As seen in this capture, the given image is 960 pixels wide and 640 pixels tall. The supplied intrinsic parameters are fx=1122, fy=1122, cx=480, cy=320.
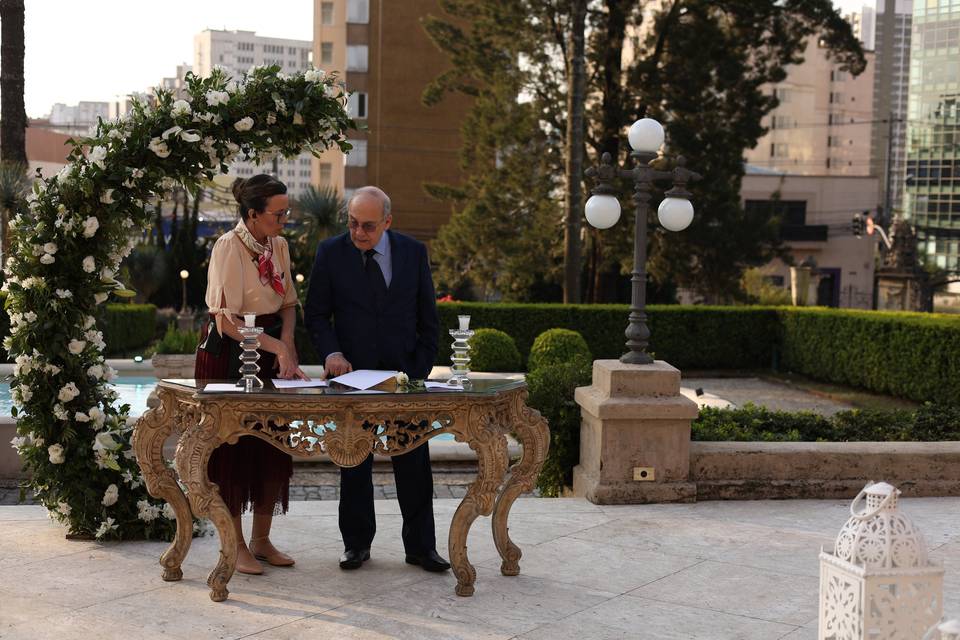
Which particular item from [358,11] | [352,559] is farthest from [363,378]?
[358,11]

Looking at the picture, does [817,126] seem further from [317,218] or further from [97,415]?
[97,415]

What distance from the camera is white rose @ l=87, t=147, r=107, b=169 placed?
5.77 metres

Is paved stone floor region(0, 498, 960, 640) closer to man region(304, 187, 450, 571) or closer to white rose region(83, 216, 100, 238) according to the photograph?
man region(304, 187, 450, 571)

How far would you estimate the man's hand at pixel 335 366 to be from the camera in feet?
17.1

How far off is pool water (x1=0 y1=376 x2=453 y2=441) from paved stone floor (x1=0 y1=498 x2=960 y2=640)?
597 cm

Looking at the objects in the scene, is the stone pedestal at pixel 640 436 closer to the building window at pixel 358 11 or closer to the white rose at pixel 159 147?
the white rose at pixel 159 147

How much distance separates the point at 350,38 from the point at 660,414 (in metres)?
42.1

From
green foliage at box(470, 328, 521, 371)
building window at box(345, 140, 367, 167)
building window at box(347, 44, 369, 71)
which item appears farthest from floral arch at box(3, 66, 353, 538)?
building window at box(347, 44, 369, 71)

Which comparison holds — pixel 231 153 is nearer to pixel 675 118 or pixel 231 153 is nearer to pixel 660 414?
pixel 660 414

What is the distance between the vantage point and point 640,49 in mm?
26000

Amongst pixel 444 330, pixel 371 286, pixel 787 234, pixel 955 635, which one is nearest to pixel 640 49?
pixel 444 330

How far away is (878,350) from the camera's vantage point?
1778cm

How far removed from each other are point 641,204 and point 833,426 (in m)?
2.31

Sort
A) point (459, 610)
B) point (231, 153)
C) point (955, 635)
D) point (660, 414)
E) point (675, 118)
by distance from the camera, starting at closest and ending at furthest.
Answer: point (955, 635) → point (459, 610) → point (231, 153) → point (660, 414) → point (675, 118)
